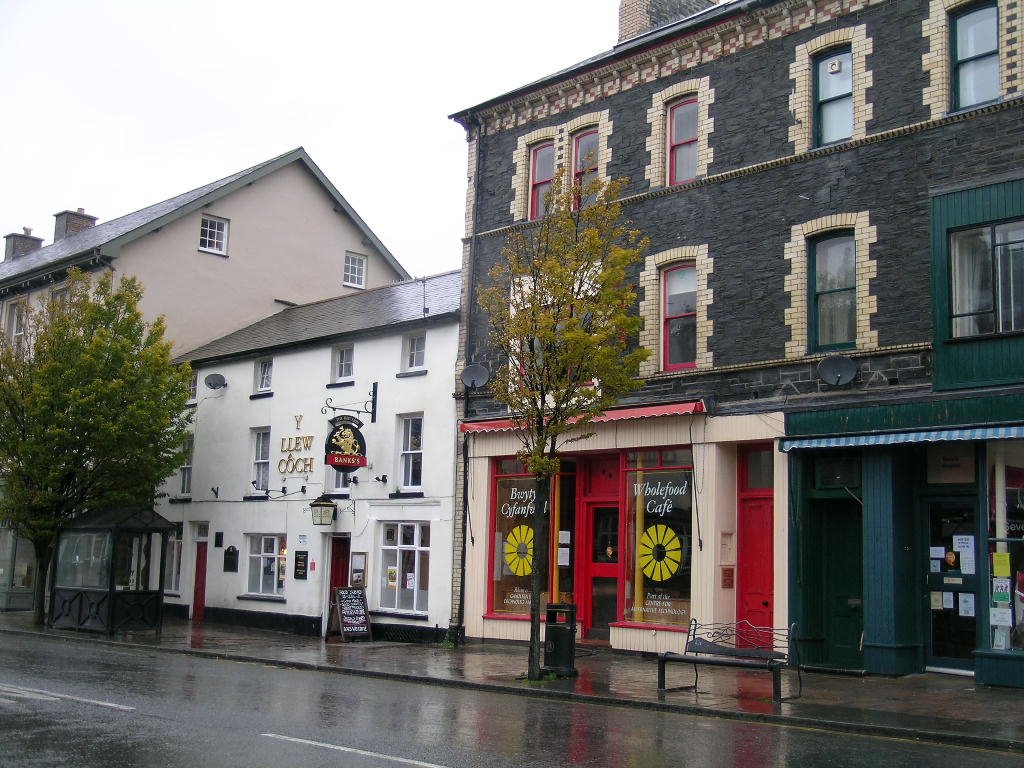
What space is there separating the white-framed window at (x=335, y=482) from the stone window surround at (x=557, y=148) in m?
7.51

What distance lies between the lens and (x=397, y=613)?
2395cm

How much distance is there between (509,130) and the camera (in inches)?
926

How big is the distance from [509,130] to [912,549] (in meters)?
12.1

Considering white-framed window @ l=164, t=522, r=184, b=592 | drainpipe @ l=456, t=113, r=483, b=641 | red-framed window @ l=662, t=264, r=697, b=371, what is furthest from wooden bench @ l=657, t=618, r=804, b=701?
white-framed window @ l=164, t=522, r=184, b=592

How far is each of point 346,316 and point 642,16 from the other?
1058 cm

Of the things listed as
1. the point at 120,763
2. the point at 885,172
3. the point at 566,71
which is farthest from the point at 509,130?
the point at 120,763

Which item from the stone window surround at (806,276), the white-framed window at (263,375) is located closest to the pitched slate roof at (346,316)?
the white-framed window at (263,375)

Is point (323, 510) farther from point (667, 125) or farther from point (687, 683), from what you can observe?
point (667, 125)

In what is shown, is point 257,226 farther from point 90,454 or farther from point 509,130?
point 509,130

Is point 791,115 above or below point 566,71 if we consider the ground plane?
below

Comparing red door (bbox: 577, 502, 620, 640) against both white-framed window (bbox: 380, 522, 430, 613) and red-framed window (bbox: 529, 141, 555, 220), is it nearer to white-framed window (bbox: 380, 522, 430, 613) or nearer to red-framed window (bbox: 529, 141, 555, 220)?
white-framed window (bbox: 380, 522, 430, 613)

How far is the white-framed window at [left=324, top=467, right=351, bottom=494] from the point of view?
25703mm

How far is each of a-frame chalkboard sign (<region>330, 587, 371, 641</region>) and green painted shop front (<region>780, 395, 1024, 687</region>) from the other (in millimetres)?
10252

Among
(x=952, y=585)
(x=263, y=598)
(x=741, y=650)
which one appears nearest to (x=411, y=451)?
(x=263, y=598)
